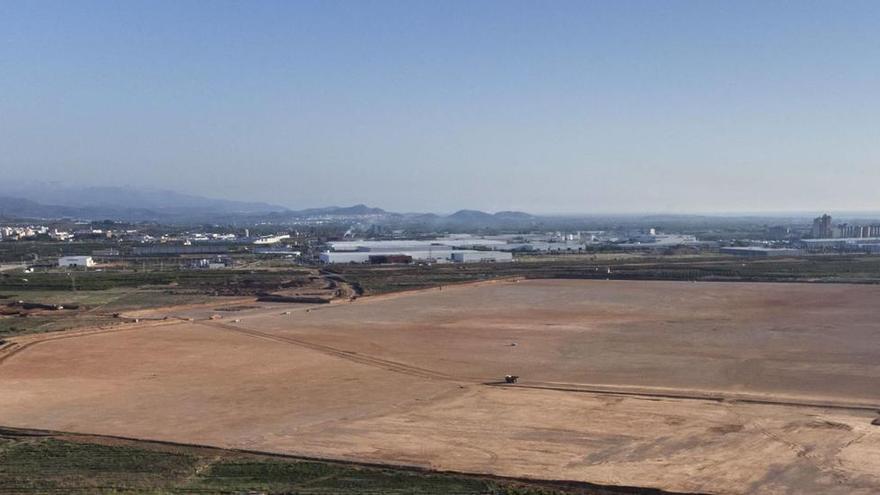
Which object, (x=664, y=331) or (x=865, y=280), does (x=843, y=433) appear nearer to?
(x=664, y=331)

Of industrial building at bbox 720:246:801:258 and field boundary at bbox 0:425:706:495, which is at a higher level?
industrial building at bbox 720:246:801:258

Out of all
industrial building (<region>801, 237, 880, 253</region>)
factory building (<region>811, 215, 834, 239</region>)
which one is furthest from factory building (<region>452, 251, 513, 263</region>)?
factory building (<region>811, 215, 834, 239</region>)

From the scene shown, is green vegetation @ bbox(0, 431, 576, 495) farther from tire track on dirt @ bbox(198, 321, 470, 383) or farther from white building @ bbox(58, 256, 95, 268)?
white building @ bbox(58, 256, 95, 268)

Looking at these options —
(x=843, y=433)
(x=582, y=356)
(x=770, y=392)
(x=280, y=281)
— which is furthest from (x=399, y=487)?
(x=280, y=281)

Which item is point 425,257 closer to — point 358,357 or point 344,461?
point 358,357

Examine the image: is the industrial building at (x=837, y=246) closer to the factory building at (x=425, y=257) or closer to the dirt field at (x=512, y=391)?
the factory building at (x=425, y=257)

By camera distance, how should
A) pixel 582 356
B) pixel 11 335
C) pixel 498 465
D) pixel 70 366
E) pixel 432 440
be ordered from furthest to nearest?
pixel 11 335 < pixel 582 356 < pixel 70 366 < pixel 432 440 < pixel 498 465

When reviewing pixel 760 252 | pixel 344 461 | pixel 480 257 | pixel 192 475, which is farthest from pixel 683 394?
pixel 760 252
